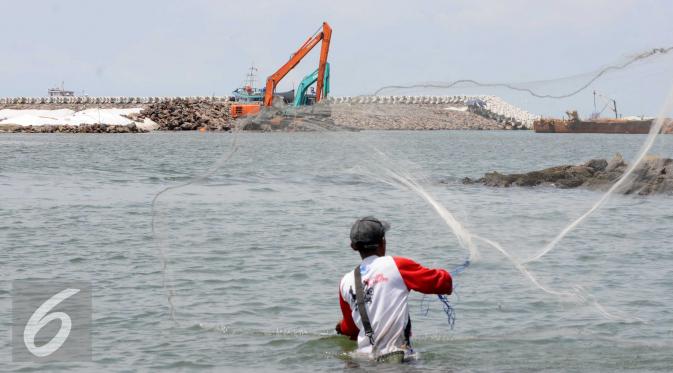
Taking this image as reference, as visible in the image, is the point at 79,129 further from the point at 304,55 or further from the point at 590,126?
the point at 590,126

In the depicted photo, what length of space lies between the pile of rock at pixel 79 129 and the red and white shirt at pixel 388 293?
90.3m

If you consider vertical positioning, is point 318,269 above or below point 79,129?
below

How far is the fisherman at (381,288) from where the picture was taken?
8.34m

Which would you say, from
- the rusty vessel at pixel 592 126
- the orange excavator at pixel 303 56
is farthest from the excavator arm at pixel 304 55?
the rusty vessel at pixel 592 126

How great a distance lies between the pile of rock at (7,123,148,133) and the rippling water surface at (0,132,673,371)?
67.7 metres

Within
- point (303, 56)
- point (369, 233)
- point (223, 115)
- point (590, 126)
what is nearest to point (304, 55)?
point (303, 56)

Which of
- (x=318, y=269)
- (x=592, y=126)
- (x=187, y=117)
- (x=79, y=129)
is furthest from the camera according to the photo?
(x=592, y=126)

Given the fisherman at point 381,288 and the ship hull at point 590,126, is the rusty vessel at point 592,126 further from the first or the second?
the fisherman at point 381,288

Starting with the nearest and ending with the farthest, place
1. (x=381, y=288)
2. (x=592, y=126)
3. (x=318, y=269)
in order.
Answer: (x=381, y=288), (x=318, y=269), (x=592, y=126)

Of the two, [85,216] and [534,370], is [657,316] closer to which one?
[534,370]

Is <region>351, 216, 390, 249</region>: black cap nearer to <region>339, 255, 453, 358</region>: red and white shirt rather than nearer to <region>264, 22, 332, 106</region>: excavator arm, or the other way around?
<region>339, 255, 453, 358</region>: red and white shirt

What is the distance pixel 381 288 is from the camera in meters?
8.47

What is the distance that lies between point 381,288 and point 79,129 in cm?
9332

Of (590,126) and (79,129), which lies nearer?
(79,129)
